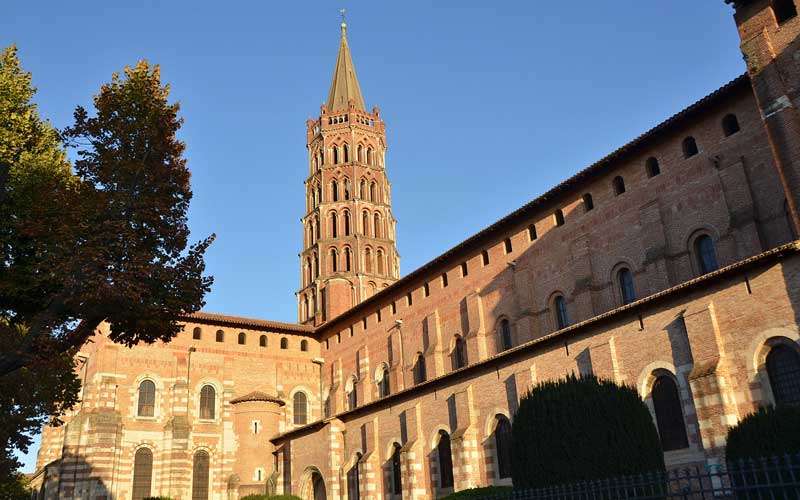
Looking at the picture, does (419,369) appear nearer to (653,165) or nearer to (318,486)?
(318,486)

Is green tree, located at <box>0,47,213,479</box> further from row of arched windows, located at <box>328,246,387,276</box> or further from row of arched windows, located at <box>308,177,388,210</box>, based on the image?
row of arched windows, located at <box>308,177,388,210</box>

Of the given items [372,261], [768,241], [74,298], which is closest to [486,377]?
[768,241]

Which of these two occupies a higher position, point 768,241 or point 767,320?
point 768,241

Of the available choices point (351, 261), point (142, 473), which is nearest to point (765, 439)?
point (142, 473)

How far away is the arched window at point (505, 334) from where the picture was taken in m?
30.6

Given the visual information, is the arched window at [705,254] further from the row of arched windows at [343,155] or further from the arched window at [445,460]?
the row of arched windows at [343,155]

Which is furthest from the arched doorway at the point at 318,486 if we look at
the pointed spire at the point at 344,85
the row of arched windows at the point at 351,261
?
the pointed spire at the point at 344,85

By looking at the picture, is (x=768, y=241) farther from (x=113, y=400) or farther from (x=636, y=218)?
(x=113, y=400)

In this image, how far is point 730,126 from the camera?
2294 cm

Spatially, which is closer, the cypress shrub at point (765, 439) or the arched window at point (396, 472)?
the cypress shrub at point (765, 439)

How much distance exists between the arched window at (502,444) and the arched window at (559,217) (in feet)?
→ 27.9

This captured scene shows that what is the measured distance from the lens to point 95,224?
15.3m

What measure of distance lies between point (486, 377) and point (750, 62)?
13641mm

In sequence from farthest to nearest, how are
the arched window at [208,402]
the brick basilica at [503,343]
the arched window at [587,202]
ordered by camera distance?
the arched window at [208,402]
the arched window at [587,202]
the brick basilica at [503,343]
